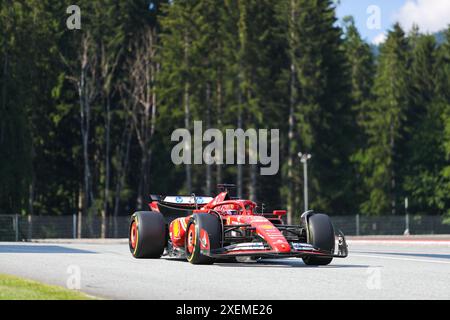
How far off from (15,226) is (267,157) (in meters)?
26.6

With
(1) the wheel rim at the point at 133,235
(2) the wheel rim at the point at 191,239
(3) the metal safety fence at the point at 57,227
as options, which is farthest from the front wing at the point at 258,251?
(3) the metal safety fence at the point at 57,227

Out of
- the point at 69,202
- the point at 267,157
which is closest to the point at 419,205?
the point at 267,157

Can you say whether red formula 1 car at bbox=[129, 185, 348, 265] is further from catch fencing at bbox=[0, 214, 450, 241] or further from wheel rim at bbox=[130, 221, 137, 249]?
catch fencing at bbox=[0, 214, 450, 241]

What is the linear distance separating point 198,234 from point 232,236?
0.82 metres

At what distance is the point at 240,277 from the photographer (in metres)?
16.2

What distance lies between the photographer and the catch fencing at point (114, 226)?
5559 centimetres

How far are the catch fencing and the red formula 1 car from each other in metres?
29.2

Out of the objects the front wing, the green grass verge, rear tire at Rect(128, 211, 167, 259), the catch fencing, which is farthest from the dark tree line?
the green grass verge

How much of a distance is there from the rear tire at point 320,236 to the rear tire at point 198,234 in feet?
6.29

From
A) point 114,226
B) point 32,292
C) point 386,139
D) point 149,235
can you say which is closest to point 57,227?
point 114,226

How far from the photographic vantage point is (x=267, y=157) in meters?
72.2

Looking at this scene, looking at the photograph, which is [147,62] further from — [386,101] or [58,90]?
[386,101]

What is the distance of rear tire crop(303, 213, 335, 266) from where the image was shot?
19797 mm

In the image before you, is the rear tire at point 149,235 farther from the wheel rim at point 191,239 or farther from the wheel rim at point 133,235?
the wheel rim at point 191,239
